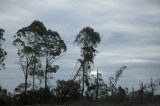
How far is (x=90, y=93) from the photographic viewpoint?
5703 cm

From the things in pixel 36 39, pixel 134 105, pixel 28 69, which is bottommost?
pixel 134 105

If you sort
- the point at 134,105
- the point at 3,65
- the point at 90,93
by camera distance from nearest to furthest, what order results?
the point at 134,105 < the point at 3,65 < the point at 90,93

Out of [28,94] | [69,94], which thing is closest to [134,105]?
[69,94]

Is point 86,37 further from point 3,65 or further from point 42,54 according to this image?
point 3,65

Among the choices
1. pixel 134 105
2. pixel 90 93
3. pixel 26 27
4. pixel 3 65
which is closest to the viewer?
pixel 134 105

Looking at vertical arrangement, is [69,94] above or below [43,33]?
below

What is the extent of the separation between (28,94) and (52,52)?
7.35 metres

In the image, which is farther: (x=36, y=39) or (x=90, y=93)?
(x=90, y=93)

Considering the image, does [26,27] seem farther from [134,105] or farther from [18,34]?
[134,105]

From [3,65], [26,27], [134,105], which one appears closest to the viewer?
[134,105]

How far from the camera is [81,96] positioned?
168ft

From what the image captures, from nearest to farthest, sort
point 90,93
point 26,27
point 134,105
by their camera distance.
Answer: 1. point 134,105
2. point 26,27
3. point 90,93

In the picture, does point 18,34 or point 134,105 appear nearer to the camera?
point 134,105

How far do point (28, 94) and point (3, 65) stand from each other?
5637 mm
